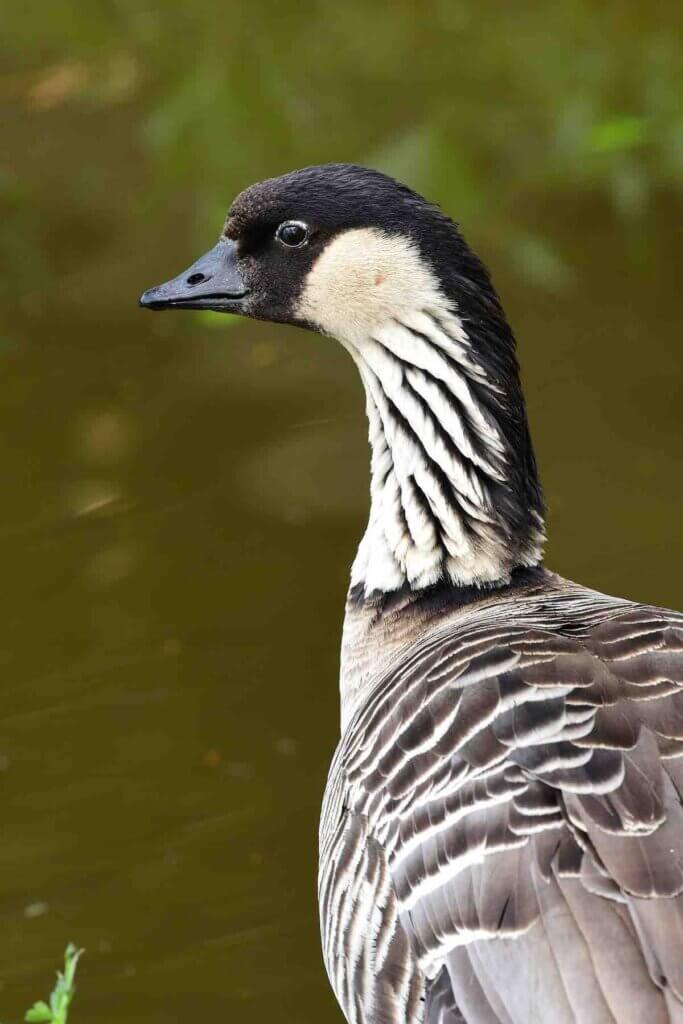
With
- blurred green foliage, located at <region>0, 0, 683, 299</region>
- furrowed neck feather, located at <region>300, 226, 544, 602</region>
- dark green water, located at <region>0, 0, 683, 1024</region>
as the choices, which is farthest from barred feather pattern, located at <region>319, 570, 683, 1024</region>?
blurred green foliage, located at <region>0, 0, 683, 299</region>

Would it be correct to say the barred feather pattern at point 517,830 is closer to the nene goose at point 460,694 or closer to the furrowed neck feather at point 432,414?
the nene goose at point 460,694

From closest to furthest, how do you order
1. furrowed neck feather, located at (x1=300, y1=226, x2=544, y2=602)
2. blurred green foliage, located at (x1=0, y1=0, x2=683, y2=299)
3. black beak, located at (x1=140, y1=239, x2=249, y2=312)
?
1. furrowed neck feather, located at (x1=300, y1=226, x2=544, y2=602)
2. black beak, located at (x1=140, y1=239, x2=249, y2=312)
3. blurred green foliage, located at (x1=0, y1=0, x2=683, y2=299)

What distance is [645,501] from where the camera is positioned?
709cm

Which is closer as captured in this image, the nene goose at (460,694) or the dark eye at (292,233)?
the nene goose at (460,694)

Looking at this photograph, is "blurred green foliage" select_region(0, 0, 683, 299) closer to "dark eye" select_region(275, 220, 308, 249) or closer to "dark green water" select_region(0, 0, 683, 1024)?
"dark green water" select_region(0, 0, 683, 1024)

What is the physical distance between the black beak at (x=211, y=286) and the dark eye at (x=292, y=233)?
0.19 m

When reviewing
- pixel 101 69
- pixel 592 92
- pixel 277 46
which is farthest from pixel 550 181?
pixel 101 69

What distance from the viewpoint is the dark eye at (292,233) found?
178 inches

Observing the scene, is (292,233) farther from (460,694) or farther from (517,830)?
(517,830)

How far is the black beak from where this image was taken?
468 cm

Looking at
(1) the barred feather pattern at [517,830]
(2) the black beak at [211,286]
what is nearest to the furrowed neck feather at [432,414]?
(2) the black beak at [211,286]

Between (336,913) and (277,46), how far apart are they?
8047mm

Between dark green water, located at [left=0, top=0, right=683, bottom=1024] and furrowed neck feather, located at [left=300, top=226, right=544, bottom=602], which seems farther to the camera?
dark green water, located at [left=0, top=0, right=683, bottom=1024]

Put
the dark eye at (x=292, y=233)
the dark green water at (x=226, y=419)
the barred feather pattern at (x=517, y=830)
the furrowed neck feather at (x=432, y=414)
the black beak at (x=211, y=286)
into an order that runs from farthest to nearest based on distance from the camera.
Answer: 1. the dark green water at (x=226, y=419)
2. the black beak at (x=211, y=286)
3. the dark eye at (x=292, y=233)
4. the furrowed neck feather at (x=432, y=414)
5. the barred feather pattern at (x=517, y=830)
